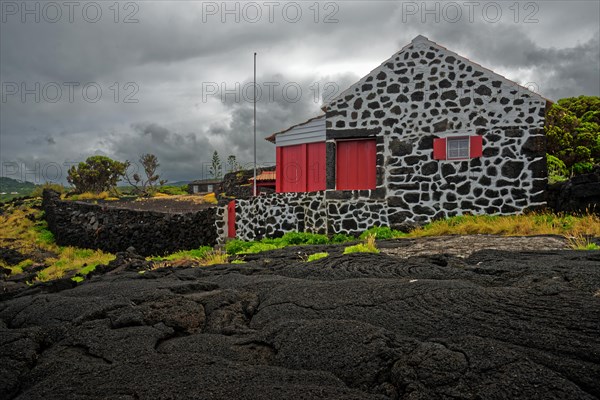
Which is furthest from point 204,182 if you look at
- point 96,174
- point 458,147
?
point 458,147

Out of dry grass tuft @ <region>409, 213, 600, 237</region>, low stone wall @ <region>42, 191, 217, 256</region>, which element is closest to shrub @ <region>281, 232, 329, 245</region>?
dry grass tuft @ <region>409, 213, 600, 237</region>

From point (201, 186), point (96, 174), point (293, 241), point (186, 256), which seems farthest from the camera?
point (201, 186)

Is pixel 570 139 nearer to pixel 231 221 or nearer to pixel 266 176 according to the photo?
pixel 231 221

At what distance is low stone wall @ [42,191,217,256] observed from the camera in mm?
19312

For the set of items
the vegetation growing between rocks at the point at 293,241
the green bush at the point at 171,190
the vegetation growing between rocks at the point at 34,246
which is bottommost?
the vegetation growing between rocks at the point at 34,246

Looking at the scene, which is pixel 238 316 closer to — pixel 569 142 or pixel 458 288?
pixel 458 288

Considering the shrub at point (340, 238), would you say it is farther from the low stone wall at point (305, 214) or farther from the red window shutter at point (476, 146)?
Result: the red window shutter at point (476, 146)

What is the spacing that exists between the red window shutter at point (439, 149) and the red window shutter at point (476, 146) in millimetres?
839

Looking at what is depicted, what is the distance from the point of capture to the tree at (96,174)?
38.2 m

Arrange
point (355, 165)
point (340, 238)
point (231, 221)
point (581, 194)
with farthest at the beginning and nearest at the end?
point (231, 221), point (355, 165), point (340, 238), point (581, 194)

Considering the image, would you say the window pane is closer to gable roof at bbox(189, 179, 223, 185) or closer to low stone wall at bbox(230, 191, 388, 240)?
low stone wall at bbox(230, 191, 388, 240)

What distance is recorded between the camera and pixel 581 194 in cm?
1323

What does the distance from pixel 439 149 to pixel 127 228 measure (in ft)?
45.3

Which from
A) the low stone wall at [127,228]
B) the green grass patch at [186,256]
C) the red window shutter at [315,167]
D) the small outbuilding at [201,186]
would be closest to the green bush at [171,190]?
the small outbuilding at [201,186]
